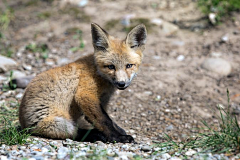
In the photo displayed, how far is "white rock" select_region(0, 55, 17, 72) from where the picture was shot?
22.2 ft

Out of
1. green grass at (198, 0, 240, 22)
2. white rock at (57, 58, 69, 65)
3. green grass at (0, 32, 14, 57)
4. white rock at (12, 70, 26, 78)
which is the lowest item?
white rock at (12, 70, 26, 78)

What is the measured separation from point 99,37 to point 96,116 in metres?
1.29

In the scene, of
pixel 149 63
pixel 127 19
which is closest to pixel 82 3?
pixel 127 19

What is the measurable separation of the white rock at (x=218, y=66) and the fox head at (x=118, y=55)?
3.07 meters

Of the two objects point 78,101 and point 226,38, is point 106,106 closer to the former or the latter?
point 78,101

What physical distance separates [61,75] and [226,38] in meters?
5.49

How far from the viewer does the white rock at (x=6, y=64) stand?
6.77 meters

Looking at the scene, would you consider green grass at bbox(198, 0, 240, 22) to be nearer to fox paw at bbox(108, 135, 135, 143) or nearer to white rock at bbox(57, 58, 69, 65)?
white rock at bbox(57, 58, 69, 65)

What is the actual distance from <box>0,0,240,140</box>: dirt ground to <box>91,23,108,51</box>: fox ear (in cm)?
158

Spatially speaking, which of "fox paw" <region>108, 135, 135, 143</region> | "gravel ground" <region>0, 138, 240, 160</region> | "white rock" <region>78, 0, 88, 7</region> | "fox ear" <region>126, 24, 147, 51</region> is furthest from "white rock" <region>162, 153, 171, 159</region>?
"white rock" <region>78, 0, 88, 7</region>

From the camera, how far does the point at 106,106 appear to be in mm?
4879

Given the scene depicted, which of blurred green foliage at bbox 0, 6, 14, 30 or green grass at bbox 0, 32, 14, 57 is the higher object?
blurred green foliage at bbox 0, 6, 14, 30

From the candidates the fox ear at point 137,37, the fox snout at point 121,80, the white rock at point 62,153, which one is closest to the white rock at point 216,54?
the fox ear at point 137,37

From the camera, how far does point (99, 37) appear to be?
4590mm
